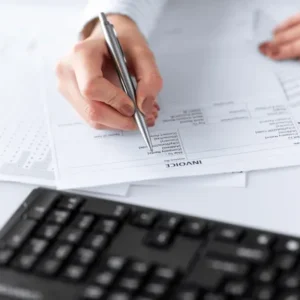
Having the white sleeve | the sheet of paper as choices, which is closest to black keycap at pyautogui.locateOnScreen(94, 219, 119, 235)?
the sheet of paper

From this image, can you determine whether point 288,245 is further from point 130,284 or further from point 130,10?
point 130,10

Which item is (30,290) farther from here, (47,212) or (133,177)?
(133,177)

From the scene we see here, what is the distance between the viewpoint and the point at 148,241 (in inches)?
17.1

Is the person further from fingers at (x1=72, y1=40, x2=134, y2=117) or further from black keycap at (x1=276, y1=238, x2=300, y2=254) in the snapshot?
black keycap at (x1=276, y1=238, x2=300, y2=254)

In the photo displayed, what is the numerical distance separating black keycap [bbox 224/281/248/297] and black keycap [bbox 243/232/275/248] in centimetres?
4

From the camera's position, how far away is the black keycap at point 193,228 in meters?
0.44

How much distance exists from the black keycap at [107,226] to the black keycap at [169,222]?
3 centimetres

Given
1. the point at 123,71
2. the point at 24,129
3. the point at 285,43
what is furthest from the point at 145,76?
the point at 285,43

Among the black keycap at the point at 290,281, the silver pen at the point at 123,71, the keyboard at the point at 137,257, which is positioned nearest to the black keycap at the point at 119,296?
the keyboard at the point at 137,257

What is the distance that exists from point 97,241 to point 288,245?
5.5 inches

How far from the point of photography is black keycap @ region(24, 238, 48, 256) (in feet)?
1.41

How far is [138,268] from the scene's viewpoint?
0.41 m

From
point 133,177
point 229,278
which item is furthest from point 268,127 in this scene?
point 229,278

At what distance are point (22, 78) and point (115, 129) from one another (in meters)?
0.18
